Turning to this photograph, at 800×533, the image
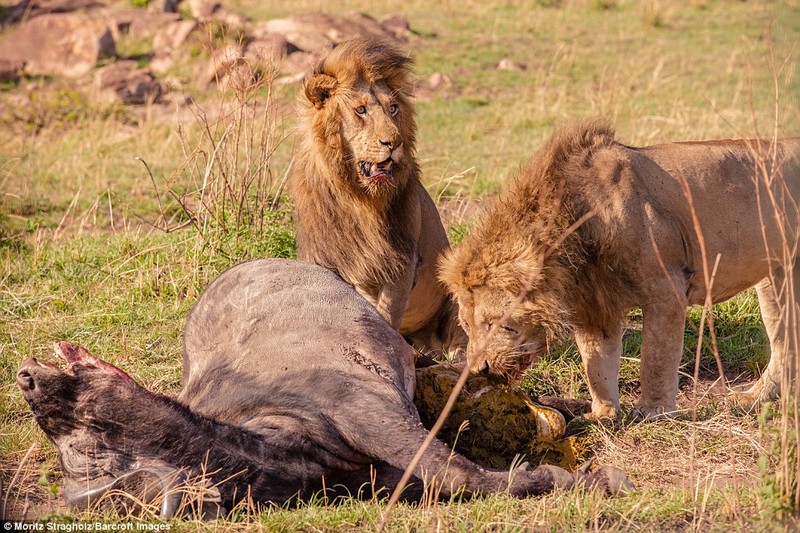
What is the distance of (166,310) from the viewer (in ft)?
21.5

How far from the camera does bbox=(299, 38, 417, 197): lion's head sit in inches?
214

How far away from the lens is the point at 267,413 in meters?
4.23

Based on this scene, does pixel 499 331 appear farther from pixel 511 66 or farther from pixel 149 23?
pixel 149 23

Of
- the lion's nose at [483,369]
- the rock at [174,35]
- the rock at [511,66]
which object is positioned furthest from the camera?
the rock at [174,35]

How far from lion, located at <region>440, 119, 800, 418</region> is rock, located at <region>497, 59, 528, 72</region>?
322 inches

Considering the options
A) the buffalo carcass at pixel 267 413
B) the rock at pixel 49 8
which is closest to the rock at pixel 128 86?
the rock at pixel 49 8

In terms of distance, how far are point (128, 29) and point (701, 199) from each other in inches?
495

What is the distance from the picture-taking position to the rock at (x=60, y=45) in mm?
14141

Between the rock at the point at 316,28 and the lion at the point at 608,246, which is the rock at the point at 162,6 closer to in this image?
the rock at the point at 316,28

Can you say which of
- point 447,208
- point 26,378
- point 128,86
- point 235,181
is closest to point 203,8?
point 128,86

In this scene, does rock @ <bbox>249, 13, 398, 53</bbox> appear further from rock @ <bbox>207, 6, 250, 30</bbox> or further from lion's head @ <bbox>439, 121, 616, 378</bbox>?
lion's head @ <bbox>439, 121, 616, 378</bbox>

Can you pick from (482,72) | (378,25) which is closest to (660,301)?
(482,72)

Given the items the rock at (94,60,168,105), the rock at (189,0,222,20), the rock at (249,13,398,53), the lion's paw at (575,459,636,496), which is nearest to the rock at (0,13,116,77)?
the rock at (94,60,168,105)

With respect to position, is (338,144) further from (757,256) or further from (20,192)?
(20,192)
